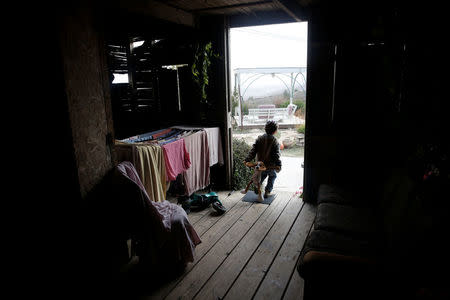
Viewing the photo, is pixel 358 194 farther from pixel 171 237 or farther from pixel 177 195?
pixel 177 195

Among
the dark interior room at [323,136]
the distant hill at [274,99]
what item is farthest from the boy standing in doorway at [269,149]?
the distant hill at [274,99]

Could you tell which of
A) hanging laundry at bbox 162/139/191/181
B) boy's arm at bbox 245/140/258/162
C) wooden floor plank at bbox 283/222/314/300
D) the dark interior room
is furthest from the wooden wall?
boy's arm at bbox 245/140/258/162

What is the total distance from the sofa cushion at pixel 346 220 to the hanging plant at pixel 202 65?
117 inches

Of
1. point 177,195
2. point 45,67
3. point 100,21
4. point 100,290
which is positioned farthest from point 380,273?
point 177,195

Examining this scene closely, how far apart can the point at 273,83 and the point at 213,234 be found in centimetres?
1242

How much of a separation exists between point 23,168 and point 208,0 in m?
3.10

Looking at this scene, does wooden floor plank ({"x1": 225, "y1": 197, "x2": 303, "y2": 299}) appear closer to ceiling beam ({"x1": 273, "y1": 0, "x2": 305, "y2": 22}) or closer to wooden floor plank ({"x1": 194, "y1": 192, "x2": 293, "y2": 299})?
wooden floor plank ({"x1": 194, "y1": 192, "x2": 293, "y2": 299})

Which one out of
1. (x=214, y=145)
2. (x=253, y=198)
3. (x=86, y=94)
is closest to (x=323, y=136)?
(x=253, y=198)

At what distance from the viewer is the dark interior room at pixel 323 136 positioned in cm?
207

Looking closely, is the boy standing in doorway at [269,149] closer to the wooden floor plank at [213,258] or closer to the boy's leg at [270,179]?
the boy's leg at [270,179]

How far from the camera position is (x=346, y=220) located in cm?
286

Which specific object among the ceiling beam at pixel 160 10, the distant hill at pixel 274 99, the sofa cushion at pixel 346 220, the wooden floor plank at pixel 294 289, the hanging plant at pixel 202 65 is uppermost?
the ceiling beam at pixel 160 10

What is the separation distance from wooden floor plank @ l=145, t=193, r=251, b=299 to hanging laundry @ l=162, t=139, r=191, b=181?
2.95ft

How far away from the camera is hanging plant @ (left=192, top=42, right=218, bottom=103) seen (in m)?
5.04
